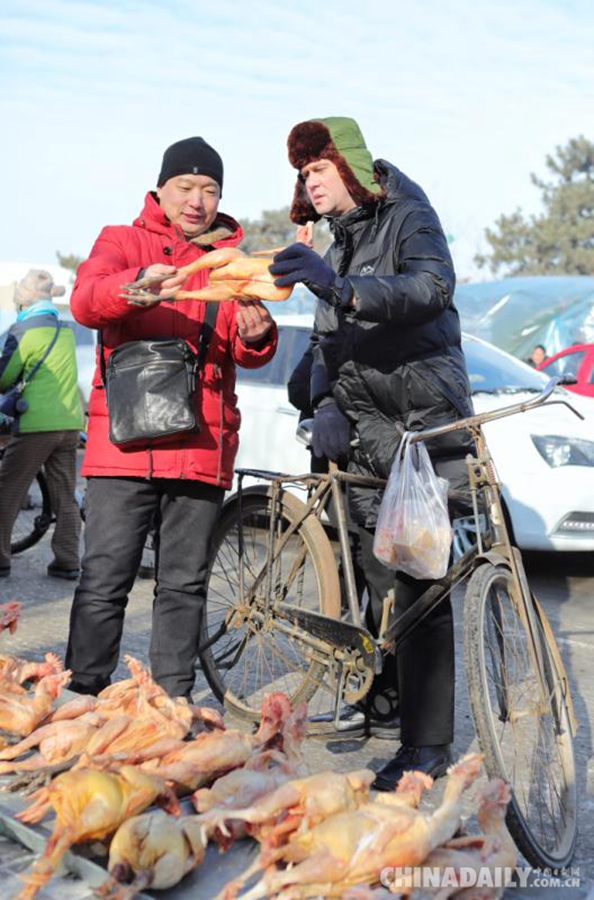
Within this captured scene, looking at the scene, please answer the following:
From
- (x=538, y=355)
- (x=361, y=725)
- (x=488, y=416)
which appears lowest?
(x=361, y=725)

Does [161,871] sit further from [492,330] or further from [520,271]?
[520,271]

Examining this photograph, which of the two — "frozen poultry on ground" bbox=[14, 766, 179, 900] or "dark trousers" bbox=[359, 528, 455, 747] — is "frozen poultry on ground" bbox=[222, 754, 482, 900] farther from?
"dark trousers" bbox=[359, 528, 455, 747]

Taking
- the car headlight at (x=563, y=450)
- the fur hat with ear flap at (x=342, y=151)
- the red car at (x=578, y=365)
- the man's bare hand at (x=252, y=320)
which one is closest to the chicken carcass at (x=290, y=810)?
the man's bare hand at (x=252, y=320)

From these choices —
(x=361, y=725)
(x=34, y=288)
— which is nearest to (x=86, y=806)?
(x=361, y=725)

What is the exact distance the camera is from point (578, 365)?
1219 centimetres

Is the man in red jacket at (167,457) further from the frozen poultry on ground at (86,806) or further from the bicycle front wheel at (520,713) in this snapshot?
the frozen poultry on ground at (86,806)

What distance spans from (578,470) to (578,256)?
3667 cm

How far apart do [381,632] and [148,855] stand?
1835 millimetres

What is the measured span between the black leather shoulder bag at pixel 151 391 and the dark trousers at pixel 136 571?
22cm

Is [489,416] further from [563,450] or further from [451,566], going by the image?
[563,450]

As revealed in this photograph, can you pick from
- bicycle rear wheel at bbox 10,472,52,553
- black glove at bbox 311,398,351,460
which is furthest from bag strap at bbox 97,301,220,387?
bicycle rear wheel at bbox 10,472,52,553

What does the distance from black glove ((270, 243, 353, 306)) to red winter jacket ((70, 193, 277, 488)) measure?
505mm

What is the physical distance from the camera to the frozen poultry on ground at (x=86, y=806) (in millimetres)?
2371

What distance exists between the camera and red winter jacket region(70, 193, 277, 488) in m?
4.12
